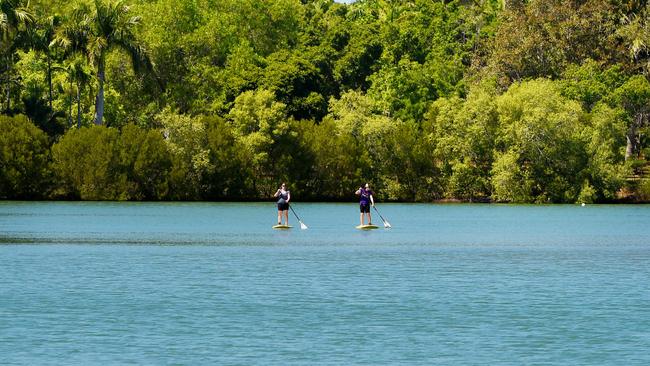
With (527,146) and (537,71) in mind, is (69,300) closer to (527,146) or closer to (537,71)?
(527,146)

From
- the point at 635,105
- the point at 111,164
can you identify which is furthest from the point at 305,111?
the point at 635,105

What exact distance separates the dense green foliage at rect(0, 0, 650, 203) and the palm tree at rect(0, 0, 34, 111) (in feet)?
0.84

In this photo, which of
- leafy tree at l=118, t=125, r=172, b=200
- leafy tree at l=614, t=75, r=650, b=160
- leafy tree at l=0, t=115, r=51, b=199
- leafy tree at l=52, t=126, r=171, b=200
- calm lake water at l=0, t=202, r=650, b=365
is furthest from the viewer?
leafy tree at l=614, t=75, r=650, b=160

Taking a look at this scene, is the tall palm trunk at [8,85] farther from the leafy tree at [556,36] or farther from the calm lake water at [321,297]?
the calm lake water at [321,297]

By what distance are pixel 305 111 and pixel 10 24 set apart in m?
33.8

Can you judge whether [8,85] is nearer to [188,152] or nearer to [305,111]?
[188,152]

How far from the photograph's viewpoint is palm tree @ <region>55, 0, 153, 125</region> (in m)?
116

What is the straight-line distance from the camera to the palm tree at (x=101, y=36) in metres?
116

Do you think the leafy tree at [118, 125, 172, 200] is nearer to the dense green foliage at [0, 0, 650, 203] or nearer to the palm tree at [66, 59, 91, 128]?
the dense green foliage at [0, 0, 650, 203]

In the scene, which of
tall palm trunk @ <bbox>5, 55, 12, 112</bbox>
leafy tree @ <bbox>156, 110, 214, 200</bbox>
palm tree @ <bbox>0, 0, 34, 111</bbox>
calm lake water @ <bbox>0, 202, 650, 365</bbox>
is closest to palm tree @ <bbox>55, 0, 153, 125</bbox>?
palm tree @ <bbox>0, 0, 34, 111</bbox>

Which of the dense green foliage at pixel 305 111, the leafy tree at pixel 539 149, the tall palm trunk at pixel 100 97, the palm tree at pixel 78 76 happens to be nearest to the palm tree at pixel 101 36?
the tall palm trunk at pixel 100 97

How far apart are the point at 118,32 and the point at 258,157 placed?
17708 millimetres

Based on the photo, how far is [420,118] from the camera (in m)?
132

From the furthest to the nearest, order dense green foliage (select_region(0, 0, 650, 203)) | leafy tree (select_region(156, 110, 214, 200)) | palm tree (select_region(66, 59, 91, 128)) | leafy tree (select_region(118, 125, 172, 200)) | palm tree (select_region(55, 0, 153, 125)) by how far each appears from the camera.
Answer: palm tree (select_region(55, 0, 153, 125)) < leafy tree (select_region(156, 110, 214, 200)) < dense green foliage (select_region(0, 0, 650, 203)) < leafy tree (select_region(118, 125, 172, 200)) < palm tree (select_region(66, 59, 91, 128))
